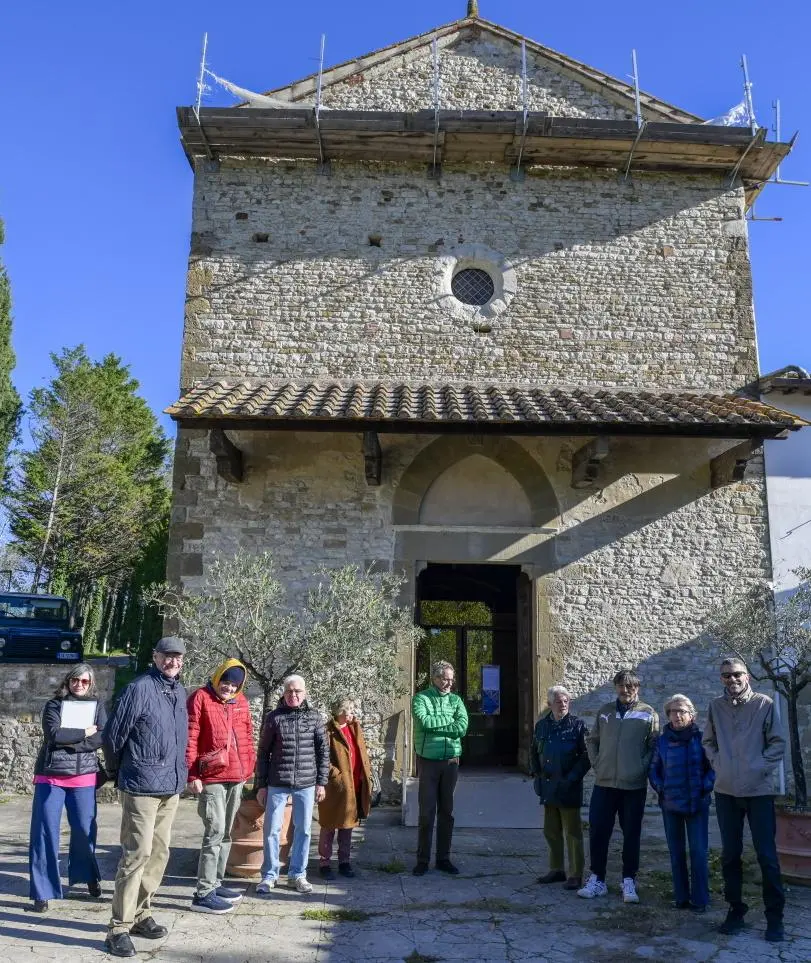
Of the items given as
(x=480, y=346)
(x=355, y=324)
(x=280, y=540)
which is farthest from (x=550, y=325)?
(x=280, y=540)

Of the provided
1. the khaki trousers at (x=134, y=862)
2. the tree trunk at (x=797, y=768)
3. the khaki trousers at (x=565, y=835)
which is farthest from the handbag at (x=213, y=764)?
the tree trunk at (x=797, y=768)

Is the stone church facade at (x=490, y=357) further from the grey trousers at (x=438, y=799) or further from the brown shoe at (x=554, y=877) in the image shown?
the brown shoe at (x=554, y=877)

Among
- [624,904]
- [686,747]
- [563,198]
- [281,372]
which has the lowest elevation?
[624,904]

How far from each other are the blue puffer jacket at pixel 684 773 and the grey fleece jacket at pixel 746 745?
4.5 inches

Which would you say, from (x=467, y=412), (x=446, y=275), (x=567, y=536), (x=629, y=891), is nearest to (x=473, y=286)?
(x=446, y=275)

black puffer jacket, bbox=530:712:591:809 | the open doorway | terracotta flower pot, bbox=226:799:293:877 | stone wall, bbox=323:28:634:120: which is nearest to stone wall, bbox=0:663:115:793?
terracotta flower pot, bbox=226:799:293:877

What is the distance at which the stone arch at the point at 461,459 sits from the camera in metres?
9.84

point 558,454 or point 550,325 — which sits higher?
point 550,325

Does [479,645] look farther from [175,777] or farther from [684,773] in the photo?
[175,777]

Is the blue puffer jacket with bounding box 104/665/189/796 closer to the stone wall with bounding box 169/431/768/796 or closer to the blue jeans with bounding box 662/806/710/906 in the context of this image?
the blue jeans with bounding box 662/806/710/906

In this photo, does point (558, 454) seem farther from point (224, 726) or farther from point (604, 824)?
point (224, 726)

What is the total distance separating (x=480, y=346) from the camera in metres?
10.6

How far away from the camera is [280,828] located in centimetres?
584

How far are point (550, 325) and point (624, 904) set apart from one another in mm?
7135
